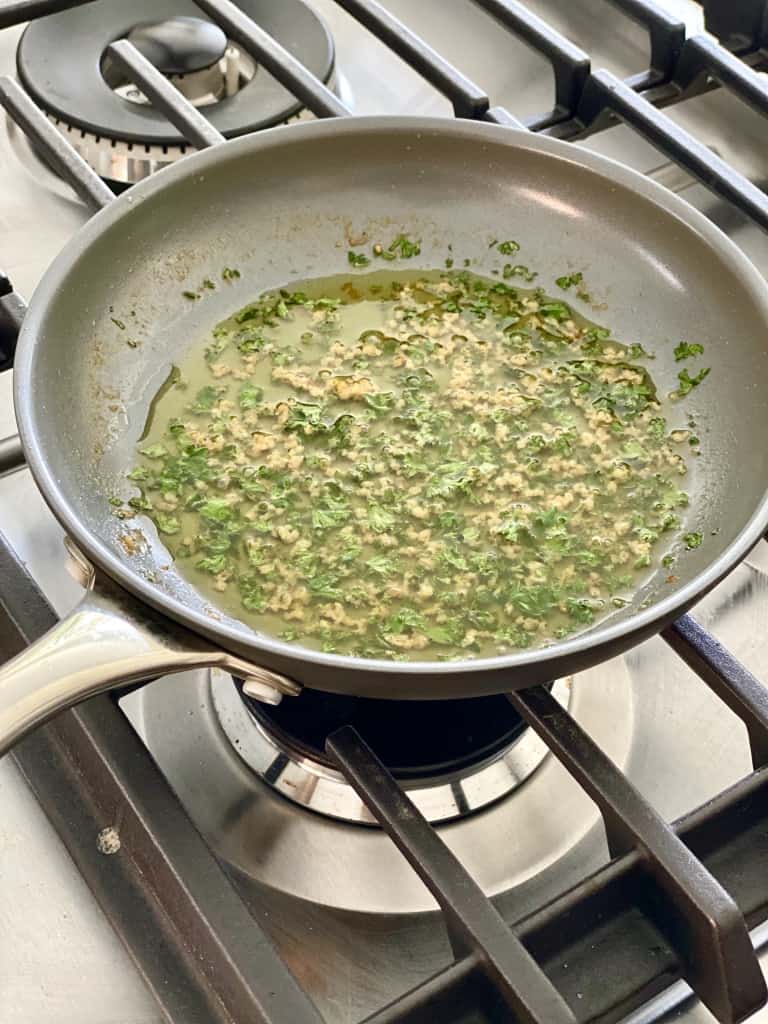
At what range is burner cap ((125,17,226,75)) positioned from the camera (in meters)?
0.92

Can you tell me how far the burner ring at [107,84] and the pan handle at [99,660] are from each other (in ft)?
1.49

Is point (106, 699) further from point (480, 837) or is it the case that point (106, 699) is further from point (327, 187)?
point (327, 187)

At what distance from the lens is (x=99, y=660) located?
513mm

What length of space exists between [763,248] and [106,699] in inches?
23.2

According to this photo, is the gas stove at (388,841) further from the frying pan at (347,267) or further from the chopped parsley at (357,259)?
the chopped parsley at (357,259)

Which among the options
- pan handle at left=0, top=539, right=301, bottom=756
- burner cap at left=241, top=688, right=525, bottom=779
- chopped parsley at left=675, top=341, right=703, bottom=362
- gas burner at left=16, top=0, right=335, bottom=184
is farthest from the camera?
gas burner at left=16, top=0, right=335, bottom=184

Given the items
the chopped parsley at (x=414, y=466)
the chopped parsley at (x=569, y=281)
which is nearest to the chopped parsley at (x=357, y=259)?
the chopped parsley at (x=414, y=466)

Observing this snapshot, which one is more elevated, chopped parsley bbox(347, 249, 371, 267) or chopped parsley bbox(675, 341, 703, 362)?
chopped parsley bbox(675, 341, 703, 362)

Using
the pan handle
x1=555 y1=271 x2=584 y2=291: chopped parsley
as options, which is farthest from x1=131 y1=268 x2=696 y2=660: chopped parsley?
the pan handle

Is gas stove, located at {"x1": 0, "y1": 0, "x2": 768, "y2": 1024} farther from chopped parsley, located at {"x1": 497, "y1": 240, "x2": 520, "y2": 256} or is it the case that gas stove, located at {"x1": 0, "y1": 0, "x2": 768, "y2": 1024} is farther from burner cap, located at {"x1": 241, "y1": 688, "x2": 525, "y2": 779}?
chopped parsley, located at {"x1": 497, "y1": 240, "x2": 520, "y2": 256}

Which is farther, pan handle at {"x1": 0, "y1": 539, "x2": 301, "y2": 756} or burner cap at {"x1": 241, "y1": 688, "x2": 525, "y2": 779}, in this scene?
burner cap at {"x1": 241, "y1": 688, "x2": 525, "y2": 779}

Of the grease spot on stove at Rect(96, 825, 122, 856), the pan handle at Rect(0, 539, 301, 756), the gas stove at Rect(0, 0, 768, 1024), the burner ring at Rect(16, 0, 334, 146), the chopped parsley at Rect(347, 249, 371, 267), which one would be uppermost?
the burner ring at Rect(16, 0, 334, 146)

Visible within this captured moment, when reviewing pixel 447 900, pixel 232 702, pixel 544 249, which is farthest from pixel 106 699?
pixel 544 249

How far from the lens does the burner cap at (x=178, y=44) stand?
0.92 metres
